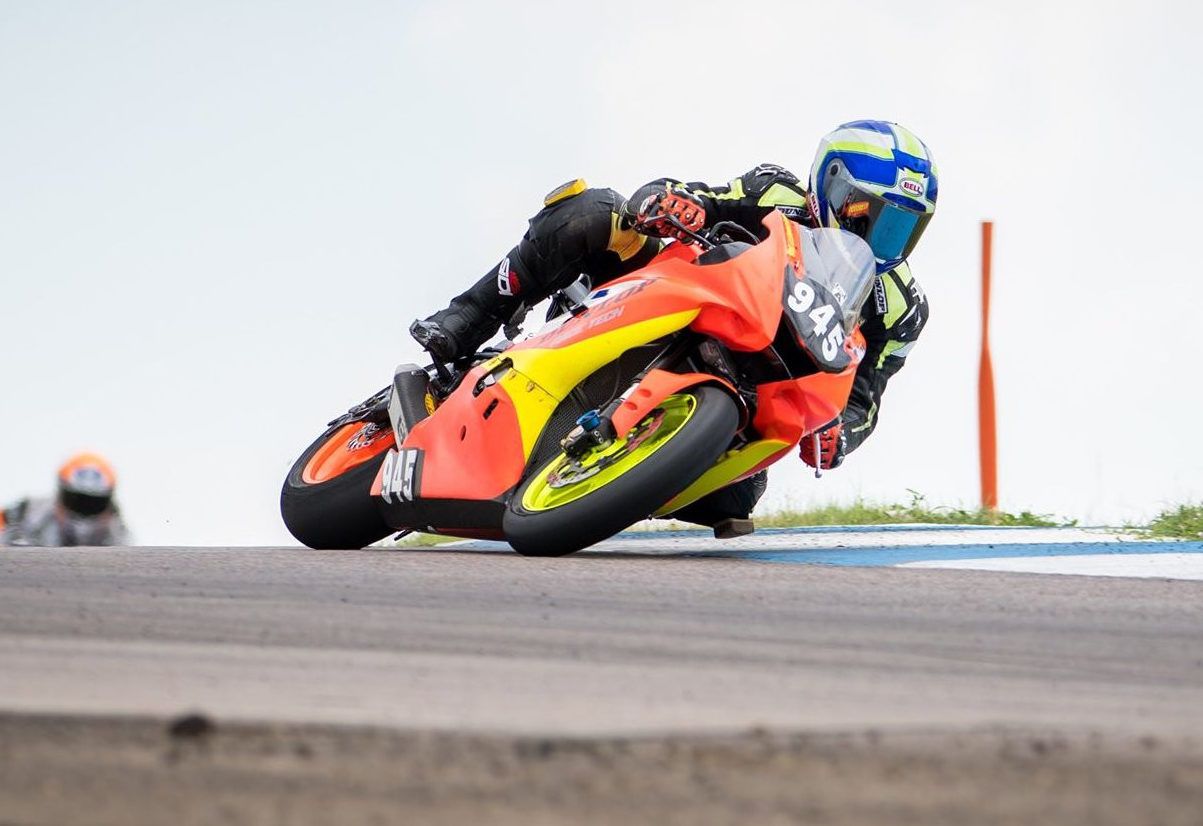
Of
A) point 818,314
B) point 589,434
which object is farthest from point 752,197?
point 589,434

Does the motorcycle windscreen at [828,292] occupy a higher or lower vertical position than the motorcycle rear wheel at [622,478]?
higher

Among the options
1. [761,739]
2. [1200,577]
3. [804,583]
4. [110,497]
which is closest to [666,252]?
[804,583]

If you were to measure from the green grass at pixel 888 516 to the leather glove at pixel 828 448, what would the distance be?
2.32 meters

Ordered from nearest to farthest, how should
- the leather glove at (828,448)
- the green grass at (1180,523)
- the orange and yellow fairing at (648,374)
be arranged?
the orange and yellow fairing at (648,374) < the leather glove at (828,448) < the green grass at (1180,523)

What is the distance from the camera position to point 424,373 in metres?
6.59

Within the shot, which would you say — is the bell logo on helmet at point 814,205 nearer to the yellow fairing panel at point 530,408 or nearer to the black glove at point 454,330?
the black glove at point 454,330

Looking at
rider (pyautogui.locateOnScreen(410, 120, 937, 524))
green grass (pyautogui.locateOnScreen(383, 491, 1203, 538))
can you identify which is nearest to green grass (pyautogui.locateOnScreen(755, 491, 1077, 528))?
green grass (pyautogui.locateOnScreen(383, 491, 1203, 538))

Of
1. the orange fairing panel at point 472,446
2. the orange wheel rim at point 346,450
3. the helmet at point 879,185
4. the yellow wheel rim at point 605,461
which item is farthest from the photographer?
the orange wheel rim at point 346,450

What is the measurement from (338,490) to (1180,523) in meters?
3.69

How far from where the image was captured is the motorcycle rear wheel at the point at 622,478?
5129 millimetres

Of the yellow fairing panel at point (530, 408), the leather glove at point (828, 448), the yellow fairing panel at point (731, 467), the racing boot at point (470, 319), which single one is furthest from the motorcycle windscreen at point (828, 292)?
the racing boot at point (470, 319)

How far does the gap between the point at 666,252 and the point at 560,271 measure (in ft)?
1.67

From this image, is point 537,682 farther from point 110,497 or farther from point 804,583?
point 110,497

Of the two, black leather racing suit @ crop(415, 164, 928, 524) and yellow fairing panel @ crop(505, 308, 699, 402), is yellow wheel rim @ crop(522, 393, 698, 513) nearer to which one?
yellow fairing panel @ crop(505, 308, 699, 402)
